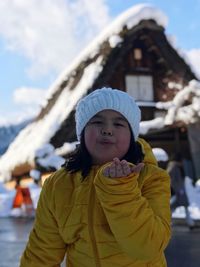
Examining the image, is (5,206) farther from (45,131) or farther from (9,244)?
(9,244)

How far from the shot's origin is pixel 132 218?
165 centimetres

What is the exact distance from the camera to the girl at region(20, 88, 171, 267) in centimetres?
165

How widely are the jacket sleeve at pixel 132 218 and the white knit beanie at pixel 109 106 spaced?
38cm

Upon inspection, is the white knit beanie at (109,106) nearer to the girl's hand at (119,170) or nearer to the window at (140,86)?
the girl's hand at (119,170)

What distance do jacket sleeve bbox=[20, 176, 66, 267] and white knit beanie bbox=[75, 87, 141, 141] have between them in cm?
33

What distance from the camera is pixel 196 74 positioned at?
1711 cm

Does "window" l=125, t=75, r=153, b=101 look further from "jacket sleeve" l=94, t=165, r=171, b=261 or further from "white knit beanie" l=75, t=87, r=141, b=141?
"jacket sleeve" l=94, t=165, r=171, b=261

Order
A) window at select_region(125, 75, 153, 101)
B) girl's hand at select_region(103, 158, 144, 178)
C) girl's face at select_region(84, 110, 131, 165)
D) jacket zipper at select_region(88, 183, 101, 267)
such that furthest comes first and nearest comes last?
1. window at select_region(125, 75, 153, 101)
2. girl's face at select_region(84, 110, 131, 165)
3. jacket zipper at select_region(88, 183, 101, 267)
4. girl's hand at select_region(103, 158, 144, 178)

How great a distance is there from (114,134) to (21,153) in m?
14.7

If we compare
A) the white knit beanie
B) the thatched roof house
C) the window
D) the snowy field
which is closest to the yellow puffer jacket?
the white knit beanie

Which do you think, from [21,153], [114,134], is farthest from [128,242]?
[21,153]

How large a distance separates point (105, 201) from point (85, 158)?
0.42 meters

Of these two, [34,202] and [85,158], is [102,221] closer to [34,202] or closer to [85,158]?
[85,158]

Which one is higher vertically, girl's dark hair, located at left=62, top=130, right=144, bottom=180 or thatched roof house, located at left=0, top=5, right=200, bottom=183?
thatched roof house, located at left=0, top=5, right=200, bottom=183
